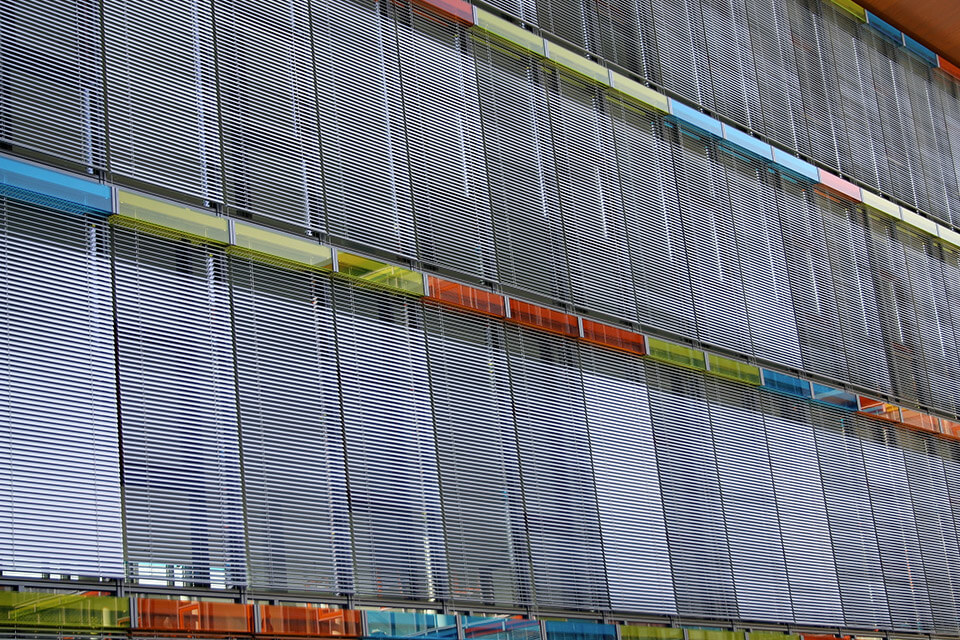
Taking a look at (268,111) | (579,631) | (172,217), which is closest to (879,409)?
(579,631)

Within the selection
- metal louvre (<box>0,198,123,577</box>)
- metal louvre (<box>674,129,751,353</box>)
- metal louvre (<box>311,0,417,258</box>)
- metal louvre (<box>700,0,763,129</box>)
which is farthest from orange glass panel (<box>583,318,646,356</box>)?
metal louvre (<box>0,198,123,577</box>)

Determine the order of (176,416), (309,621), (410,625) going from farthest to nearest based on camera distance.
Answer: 1. (410,625)
2. (309,621)
3. (176,416)

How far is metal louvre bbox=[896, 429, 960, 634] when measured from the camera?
57.9 feet

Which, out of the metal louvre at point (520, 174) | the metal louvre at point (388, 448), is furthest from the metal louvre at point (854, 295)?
the metal louvre at point (388, 448)

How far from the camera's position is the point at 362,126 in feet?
38.9

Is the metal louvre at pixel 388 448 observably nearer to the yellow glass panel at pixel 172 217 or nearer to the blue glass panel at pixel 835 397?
the yellow glass panel at pixel 172 217

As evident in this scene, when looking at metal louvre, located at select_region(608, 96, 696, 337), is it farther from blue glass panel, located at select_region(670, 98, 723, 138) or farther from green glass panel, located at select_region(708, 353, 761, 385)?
green glass panel, located at select_region(708, 353, 761, 385)

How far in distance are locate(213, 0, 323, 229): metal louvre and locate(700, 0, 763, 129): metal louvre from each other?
24.4ft

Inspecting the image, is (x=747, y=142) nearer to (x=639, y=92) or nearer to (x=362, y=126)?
(x=639, y=92)

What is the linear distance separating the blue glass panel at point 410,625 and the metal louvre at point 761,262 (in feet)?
22.3

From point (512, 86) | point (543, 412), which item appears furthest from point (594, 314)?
point (512, 86)

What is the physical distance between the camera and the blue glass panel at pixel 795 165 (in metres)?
17.8

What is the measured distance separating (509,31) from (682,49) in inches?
147

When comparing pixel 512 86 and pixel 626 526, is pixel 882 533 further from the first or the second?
pixel 512 86
